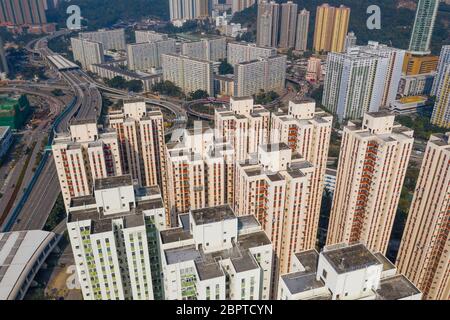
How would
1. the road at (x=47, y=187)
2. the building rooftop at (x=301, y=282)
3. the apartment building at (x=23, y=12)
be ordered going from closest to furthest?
1. the building rooftop at (x=301, y=282)
2. the road at (x=47, y=187)
3. the apartment building at (x=23, y=12)

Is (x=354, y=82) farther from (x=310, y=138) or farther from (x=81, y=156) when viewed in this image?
(x=81, y=156)

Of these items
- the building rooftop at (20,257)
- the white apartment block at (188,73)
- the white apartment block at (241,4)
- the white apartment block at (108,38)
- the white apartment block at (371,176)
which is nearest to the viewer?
the white apartment block at (371,176)

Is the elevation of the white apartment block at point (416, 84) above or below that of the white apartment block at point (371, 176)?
below

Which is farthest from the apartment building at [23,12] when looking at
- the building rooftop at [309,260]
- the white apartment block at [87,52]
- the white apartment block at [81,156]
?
the building rooftop at [309,260]

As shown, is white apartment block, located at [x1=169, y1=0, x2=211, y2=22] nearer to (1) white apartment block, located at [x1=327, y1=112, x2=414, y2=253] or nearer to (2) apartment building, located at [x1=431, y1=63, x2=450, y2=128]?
(2) apartment building, located at [x1=431, y1=63, x2=450, y2=128]

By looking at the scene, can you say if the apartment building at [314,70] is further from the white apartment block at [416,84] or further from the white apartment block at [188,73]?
the white apartment block at [188,73]

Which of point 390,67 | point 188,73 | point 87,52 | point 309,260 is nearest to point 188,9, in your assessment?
point 87,52
